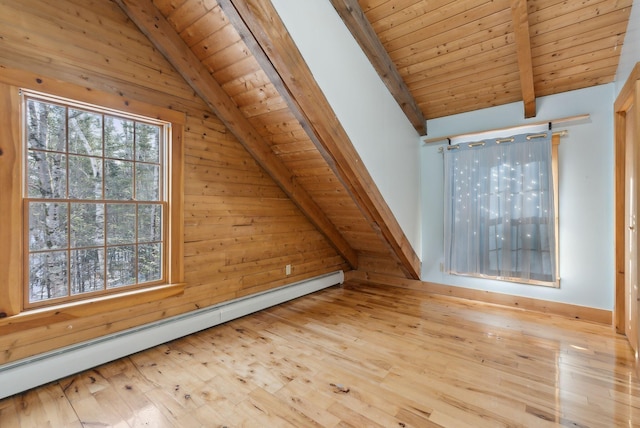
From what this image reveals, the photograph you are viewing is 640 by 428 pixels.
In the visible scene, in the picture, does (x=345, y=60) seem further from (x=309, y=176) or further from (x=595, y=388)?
(x=595, y=388)

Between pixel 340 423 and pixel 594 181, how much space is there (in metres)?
3.33

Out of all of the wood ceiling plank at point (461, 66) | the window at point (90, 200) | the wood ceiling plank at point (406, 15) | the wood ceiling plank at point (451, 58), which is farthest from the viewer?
the wood ceiling plank at point (461, 66)

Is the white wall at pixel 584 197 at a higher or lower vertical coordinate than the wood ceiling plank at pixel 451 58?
lower

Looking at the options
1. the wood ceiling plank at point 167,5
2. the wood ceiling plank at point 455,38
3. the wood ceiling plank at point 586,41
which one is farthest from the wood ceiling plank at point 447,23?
the wood ceiling plank at point 167,5

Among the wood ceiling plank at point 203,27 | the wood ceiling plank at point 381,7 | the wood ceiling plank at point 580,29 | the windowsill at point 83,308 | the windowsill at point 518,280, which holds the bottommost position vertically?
the windowsill at point 518,280

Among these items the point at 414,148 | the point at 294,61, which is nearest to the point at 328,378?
the point at 294,61

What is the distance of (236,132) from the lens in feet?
9.61

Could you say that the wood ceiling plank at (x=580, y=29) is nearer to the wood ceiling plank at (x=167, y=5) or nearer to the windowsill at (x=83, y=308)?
the wood ceiling plank at (x=167, y=5)

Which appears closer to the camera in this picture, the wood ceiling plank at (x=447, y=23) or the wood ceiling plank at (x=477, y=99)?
the wood ceiling plank at (x=447, y=23)

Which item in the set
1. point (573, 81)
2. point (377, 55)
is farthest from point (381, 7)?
point (573, 81)

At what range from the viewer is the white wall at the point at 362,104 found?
89.5 inches

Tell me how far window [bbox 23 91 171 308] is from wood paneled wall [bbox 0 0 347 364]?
0.58 ft

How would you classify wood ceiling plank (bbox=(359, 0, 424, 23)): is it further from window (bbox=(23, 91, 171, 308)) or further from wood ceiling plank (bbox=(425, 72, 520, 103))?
window (bbox=(23, 91, 171, 308))

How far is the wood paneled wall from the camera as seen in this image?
6.08 ft
